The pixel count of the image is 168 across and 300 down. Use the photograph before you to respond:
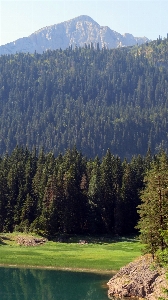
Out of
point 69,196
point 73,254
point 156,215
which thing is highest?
point 69,196

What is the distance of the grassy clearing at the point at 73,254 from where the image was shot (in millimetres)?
74438

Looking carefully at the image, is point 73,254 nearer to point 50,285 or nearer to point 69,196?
point 50,285

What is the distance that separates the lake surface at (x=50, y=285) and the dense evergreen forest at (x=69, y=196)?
108 feet

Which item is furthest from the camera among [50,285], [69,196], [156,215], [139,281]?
[69,196]

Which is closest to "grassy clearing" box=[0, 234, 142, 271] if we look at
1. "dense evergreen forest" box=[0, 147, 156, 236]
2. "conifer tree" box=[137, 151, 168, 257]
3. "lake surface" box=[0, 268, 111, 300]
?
"lake surface" box=[0, 268, 111, 300]

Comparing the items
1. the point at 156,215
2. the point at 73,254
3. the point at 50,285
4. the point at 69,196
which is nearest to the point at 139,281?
the point at 156,215

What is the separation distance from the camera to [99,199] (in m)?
115

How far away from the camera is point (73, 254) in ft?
271

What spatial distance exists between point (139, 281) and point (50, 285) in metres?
14.7

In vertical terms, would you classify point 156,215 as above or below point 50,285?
above

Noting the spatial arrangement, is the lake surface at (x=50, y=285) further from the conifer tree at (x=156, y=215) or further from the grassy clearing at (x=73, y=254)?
the conifer tree at (x=156, y=215)

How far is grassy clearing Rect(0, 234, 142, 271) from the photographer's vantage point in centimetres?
7444

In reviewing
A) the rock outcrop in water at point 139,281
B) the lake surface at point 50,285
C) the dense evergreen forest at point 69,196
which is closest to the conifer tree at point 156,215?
the rock outcrop in water at point 139,281

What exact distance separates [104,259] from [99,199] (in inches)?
1486
